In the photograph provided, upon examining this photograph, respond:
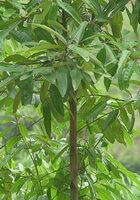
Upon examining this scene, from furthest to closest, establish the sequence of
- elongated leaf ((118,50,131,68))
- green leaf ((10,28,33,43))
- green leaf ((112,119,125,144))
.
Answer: green leaf ((112,119,125,144)) → green leaf ((10,28,33,43)) → elongated leaf ((118,50,131,68))

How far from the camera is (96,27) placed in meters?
0.77

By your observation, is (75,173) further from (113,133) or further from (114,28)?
(114,28)

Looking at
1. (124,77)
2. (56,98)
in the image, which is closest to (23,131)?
(56,98)

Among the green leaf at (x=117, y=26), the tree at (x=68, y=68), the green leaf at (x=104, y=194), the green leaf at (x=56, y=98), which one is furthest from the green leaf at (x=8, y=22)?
the green leaf at (x=104, y=194)

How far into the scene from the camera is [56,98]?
0.70 metres

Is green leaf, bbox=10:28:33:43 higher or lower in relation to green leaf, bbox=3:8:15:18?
lower

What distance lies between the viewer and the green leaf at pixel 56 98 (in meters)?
0.69

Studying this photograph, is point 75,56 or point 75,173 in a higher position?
point 75,56

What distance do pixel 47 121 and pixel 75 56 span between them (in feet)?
0.56

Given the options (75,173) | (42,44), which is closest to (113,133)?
(75,173)

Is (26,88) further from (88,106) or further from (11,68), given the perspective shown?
(88,106)

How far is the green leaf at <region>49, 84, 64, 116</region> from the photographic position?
690 mm

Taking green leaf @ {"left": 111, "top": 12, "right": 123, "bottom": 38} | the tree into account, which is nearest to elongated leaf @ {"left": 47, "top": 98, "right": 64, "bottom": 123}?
the tree

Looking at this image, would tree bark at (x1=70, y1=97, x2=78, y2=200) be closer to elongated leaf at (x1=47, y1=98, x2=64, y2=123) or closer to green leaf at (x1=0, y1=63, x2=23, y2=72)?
elongated leaf at (x1=47, y1=98, x2=64, y2=123)
